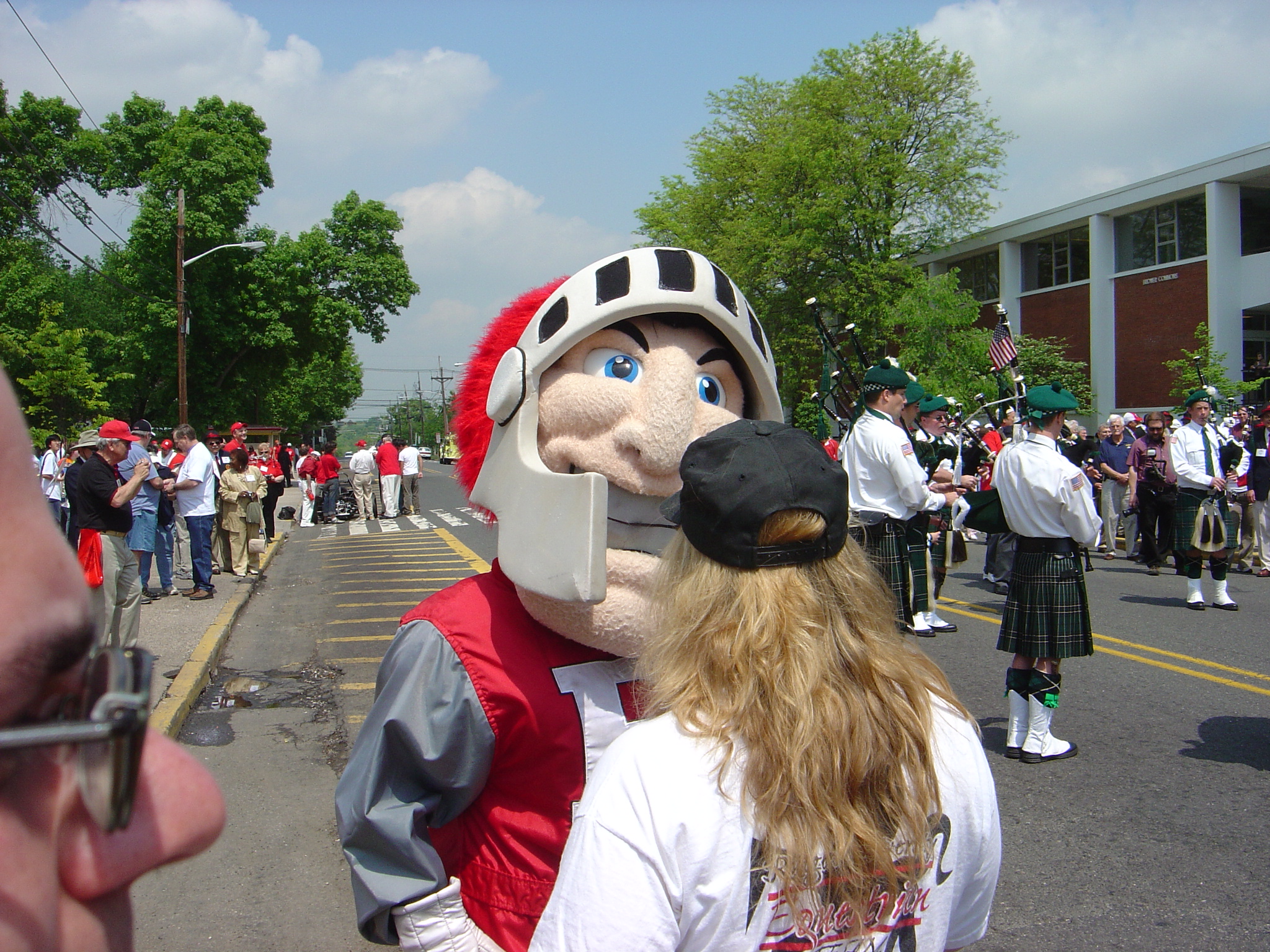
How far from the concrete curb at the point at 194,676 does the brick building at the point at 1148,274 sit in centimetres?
2507

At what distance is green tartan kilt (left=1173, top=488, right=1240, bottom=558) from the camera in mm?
9000

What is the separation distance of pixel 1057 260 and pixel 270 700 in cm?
3225

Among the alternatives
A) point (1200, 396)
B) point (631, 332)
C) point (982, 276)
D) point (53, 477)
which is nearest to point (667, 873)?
point (631, 332)

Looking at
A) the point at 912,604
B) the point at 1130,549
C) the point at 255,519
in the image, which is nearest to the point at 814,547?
the point at 912,604

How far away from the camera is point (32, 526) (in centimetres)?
56

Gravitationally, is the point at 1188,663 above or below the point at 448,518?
below

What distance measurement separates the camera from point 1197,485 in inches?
354

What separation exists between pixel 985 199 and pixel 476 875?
32623 millimetres

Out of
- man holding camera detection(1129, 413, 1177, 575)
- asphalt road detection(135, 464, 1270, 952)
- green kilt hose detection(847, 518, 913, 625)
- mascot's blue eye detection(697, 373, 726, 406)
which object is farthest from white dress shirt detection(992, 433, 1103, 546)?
man holding camera detection(1129, 413, 1177, 575)

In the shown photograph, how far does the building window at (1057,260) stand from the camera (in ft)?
103

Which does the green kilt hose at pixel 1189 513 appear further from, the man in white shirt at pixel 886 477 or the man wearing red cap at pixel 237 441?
the man wearing red cap at pixel 237 441

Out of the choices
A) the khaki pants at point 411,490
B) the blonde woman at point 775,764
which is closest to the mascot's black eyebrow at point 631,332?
the blonde woman at point 775,764

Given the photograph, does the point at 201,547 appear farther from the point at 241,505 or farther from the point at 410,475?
the point at 410,475

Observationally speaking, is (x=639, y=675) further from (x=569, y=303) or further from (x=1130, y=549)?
(x=1130, y=549)
